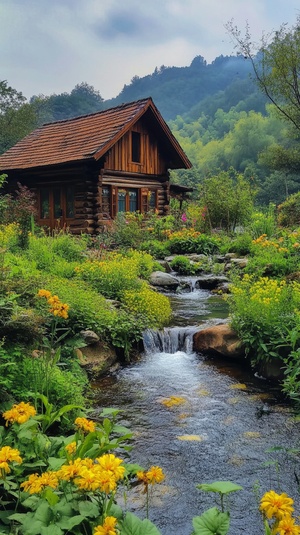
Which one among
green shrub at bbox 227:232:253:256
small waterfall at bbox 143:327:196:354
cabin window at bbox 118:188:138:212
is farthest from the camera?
cabin window at bbox 118:188:138:212

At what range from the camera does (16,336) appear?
4004mm

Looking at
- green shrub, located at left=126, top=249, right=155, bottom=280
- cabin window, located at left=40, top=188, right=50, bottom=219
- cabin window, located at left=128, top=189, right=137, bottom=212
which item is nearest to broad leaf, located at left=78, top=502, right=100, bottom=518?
green shrub, located at left=126, top=249, right=155, bottom=280

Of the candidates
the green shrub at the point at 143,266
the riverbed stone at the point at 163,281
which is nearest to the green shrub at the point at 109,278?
the green shrub at the point at 143,266

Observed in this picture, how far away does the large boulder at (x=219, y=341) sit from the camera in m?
6.32

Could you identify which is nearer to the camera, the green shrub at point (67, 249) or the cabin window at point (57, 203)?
the green shrub at point (67, 249)

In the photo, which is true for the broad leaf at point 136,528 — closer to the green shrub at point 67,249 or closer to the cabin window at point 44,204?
the green shrub at point 67,249

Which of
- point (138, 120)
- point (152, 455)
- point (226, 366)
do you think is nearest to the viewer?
point (152, 455)

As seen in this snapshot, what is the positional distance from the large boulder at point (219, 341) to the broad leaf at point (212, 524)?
4.21m

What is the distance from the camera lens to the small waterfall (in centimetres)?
696

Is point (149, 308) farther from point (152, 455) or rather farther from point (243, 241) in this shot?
point (243, 241)

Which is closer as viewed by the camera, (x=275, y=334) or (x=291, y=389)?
(x=291, y=389)

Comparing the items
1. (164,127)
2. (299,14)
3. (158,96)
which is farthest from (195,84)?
(164,127)

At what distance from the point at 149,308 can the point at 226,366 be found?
1811 mm

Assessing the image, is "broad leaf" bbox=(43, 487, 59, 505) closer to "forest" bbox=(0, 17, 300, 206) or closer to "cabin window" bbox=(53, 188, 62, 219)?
"cabin window" bbox=(53, 188, 62, 219)
